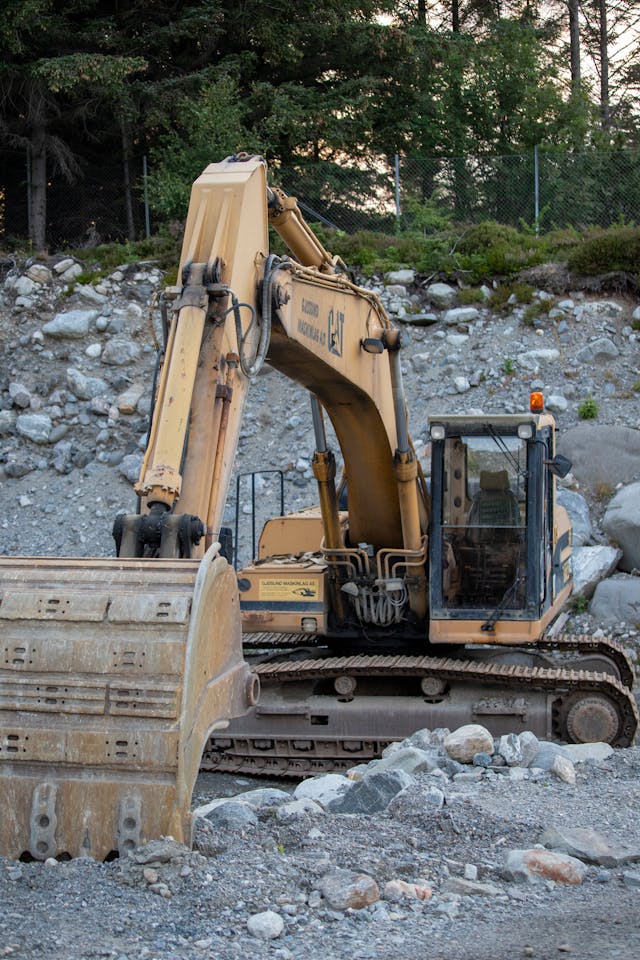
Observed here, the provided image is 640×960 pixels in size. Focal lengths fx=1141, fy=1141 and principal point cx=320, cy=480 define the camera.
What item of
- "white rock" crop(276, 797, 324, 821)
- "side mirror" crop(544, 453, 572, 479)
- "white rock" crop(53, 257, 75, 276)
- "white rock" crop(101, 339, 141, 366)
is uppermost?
"white rock" crop(53, 257, 75, 276)

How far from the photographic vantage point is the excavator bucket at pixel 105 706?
15.3 feet

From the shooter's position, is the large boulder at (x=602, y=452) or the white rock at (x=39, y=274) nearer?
the large boulder at (x=602, y=452)

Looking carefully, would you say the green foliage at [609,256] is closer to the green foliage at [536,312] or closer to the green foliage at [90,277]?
the green foliage at [536,312]

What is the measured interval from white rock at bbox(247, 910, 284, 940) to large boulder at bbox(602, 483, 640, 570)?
10205 millimetres

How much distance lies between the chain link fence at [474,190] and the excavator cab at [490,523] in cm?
1180

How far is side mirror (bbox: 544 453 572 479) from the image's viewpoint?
326 inches

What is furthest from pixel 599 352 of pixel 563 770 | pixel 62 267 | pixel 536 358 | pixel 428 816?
pixel 428 816

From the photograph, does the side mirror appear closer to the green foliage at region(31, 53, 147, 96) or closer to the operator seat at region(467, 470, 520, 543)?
the operator seat at region(467, 470, 520, 543)

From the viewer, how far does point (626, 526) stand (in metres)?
13.8

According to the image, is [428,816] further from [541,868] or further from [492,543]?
[492,543]

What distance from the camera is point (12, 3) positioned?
19.7 meters

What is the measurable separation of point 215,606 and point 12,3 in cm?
1774

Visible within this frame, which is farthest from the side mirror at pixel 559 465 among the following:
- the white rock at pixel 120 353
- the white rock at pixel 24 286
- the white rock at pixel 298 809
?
the white rock at pixel 24 286

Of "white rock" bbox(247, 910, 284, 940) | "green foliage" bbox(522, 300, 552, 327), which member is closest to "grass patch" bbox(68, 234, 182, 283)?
"green foliage" bbox(522, 300, 552, 327)
